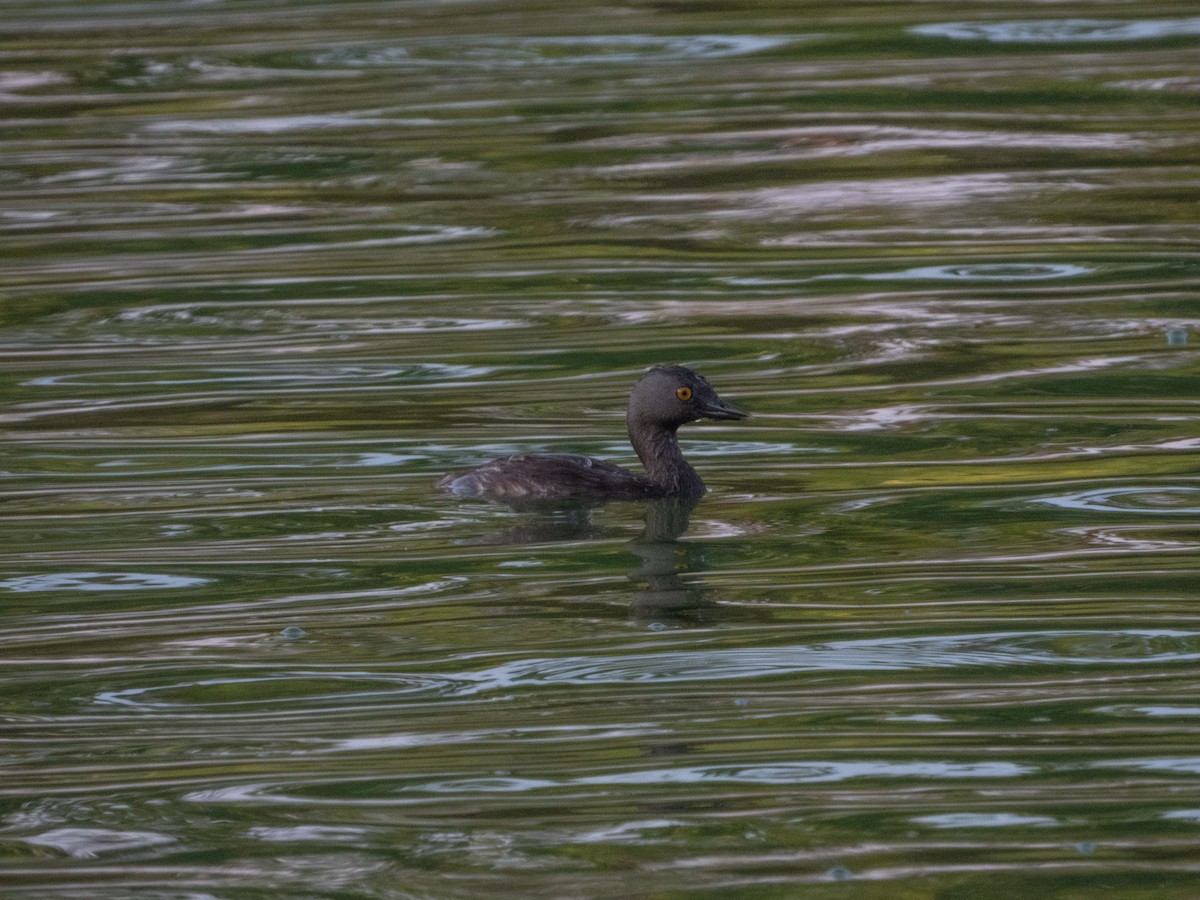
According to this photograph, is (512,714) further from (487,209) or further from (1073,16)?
(1073,16)

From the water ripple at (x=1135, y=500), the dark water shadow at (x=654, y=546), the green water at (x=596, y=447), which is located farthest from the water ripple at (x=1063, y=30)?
the dark water shadow at (x=654, y=546)

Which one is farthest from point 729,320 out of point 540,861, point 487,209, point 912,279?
point 540,861

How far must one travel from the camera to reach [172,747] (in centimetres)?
445

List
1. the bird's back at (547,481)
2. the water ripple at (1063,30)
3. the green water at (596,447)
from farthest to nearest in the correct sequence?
1. the water ripple at (1063,30)
2. the bird's back at (547,481)
3. the green water at (596,447)

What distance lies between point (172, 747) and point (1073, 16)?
823 centimetres

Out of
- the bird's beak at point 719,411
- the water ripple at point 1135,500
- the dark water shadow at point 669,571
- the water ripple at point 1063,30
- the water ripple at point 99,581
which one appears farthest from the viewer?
the water ripple at point 1063,30

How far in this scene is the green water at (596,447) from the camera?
4.05 meters

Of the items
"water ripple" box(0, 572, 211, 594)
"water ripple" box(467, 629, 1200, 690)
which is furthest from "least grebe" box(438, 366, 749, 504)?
"water ripple" box(467, 629, 1200, 690)

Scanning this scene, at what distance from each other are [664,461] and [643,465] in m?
0.15

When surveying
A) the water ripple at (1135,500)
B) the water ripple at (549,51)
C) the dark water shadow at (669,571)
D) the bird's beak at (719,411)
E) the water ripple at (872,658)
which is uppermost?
the water ripple at (549,51)

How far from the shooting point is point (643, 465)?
255 inches

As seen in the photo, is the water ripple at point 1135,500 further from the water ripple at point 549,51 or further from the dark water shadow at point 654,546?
the water ripple at point 549,51

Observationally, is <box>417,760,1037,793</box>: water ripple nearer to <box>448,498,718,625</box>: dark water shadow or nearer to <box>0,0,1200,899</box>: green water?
<box>0,0,1200,899</box>: green water

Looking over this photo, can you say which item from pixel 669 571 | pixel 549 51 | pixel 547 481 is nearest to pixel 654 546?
pixel 669 571
